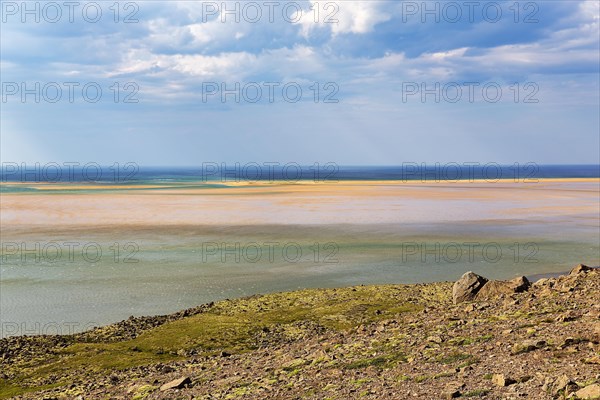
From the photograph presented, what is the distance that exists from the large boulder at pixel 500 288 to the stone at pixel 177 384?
1049 centimetres

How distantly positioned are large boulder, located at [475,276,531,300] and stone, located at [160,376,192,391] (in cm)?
1049

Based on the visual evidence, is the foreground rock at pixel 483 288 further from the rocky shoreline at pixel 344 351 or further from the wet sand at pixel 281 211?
the wet sand at pixel 281 211

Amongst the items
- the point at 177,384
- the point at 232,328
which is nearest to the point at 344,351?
the point at 177,384

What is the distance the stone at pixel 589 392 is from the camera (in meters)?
9.22

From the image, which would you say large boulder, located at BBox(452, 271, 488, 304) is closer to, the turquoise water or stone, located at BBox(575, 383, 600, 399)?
the turquoise water

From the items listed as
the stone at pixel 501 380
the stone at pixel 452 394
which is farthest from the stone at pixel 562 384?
the stone at pixel 452 394

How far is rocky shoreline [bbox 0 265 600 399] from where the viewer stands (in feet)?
37.3

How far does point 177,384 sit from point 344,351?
416cm

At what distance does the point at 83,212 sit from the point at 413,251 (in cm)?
4034

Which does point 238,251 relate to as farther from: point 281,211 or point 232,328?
Result: point 281,211

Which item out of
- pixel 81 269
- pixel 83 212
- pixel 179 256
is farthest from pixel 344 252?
pixel 83 212

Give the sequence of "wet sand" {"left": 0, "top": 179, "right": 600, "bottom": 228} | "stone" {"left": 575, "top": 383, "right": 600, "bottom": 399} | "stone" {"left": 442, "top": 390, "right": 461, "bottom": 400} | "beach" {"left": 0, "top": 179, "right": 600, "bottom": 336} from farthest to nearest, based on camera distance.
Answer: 1. "wet sand" {"left": 0, "top": 179, "right": 600, "bottom": 228}
2. "beach" {"left": 0, "top": 179, "right": 600, "bottom": 336}
3. "stone" {"left": 442, "top": 390, "right": 461, "bottom": 400}
4. "stone" {"left": 575, "top": 383, "right": 600, "bottom": 399}

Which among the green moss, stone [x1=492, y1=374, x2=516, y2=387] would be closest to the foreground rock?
the green moss

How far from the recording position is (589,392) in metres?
9.32
